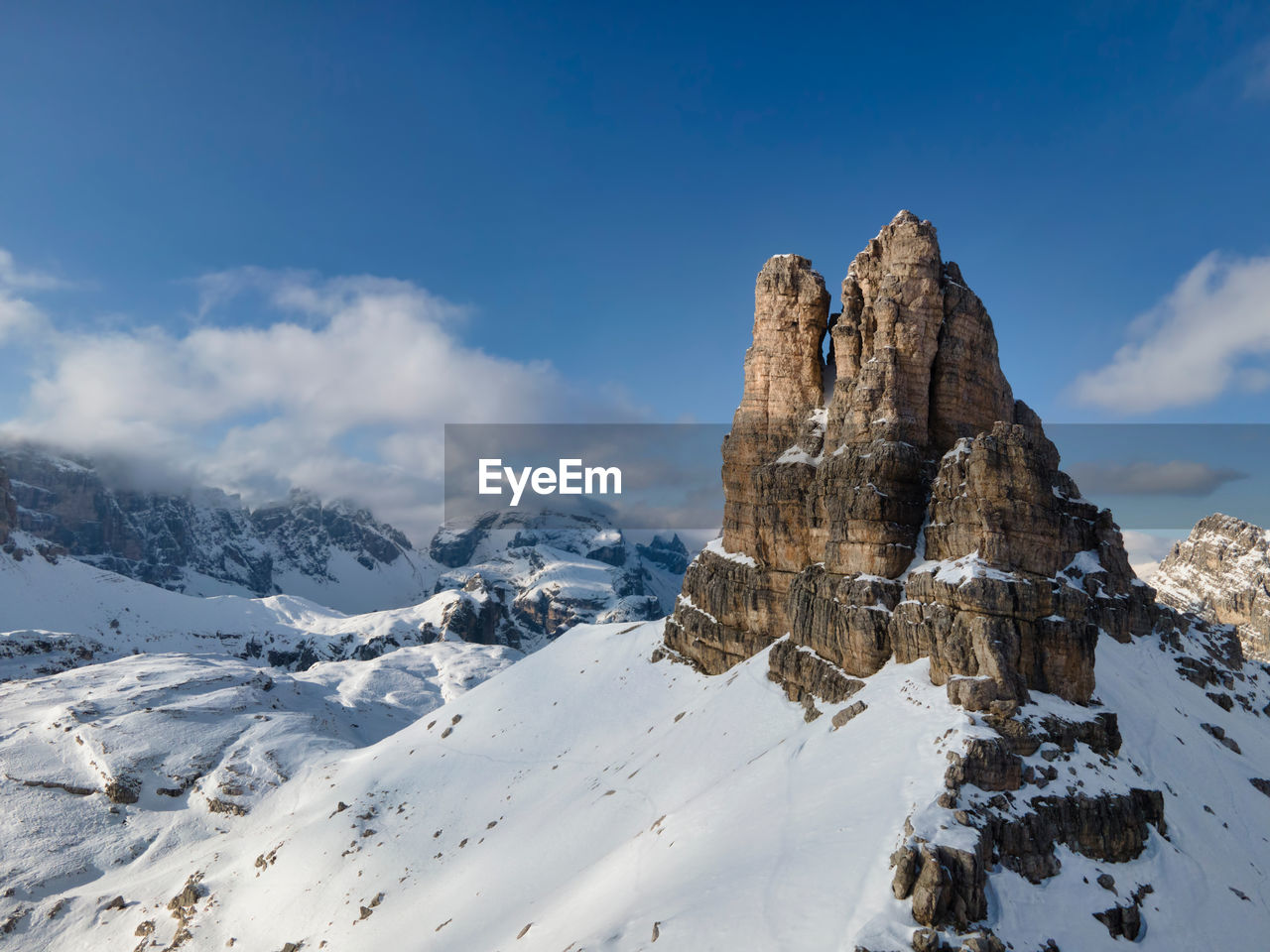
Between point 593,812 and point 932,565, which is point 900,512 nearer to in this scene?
point 932,565

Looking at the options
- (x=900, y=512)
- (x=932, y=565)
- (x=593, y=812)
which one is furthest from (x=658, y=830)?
(x=900, y=512)

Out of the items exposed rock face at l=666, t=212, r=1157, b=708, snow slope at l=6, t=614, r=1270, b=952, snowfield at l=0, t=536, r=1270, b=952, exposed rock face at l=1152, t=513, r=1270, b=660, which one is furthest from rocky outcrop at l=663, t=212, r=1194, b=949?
exposed rock face at l=1152, t=513, r=1270, b=660

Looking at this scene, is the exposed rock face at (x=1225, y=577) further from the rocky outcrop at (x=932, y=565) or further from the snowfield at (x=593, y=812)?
the rocky outcrop at (x=932, y=565)

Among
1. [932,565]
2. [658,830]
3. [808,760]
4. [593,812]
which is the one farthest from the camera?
[593,812]

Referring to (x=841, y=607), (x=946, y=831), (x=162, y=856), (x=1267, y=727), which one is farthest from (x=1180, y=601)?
(x=162, y=856)

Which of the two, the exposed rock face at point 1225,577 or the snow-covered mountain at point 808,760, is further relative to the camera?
the exposed rock face at point 1225,577

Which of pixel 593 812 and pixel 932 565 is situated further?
pixel 593 812

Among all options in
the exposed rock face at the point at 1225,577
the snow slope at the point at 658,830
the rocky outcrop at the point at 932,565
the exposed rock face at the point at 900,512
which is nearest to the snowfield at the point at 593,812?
the snow slope at the point at 658,830
